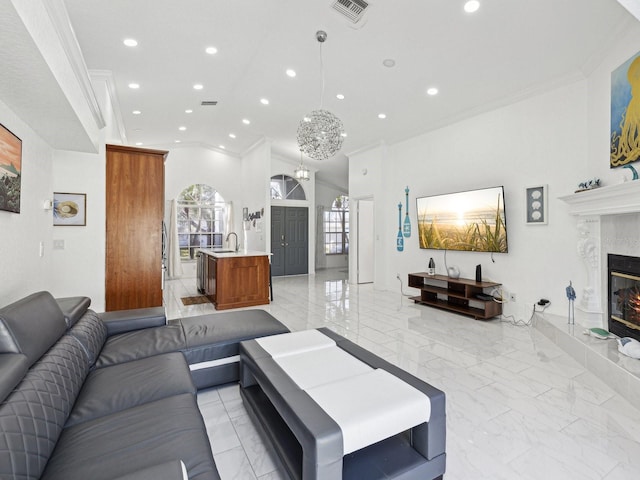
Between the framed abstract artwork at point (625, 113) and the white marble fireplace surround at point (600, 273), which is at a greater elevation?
the framed abstract artwork at point (625, 113)

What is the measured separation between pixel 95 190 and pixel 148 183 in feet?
1.98

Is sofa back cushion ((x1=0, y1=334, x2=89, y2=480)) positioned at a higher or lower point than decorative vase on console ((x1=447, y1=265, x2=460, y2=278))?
lower

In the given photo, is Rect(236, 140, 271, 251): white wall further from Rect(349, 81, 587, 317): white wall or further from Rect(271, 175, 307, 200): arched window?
Rect(349, 81, 587, 317): white wall

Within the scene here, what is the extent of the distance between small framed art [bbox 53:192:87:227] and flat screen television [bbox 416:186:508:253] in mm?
5196

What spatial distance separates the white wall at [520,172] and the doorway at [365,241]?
176 cm

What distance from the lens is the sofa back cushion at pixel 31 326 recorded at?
4.79ft

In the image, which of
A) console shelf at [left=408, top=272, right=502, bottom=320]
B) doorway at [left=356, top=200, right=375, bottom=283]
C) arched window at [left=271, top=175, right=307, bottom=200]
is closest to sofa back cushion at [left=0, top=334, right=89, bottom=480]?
console shelf at [left=408, top=272, right=502, bottom=320]

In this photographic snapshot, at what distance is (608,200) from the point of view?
2.90 metres

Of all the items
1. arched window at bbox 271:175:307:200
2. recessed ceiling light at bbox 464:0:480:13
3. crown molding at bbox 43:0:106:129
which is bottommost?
crown molding at bbox 43:0:106:129

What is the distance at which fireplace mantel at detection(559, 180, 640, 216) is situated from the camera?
257cm

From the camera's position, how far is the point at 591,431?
1984 millimetres

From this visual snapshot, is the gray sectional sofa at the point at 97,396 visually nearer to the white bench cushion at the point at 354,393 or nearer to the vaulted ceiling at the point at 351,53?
the white bench cushion at the point at 354,393

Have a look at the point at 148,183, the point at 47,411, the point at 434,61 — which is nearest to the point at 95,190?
the point at 148,183

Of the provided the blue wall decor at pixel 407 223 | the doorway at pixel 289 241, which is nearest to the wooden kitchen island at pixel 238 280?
the blue wall decor at pixel 407 223
